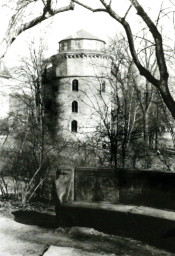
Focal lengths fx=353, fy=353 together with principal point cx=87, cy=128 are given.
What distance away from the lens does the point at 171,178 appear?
7.35 m

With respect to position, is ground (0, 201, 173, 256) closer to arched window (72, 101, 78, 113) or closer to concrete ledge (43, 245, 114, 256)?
concrete ledge (43, 245, 114, 256)

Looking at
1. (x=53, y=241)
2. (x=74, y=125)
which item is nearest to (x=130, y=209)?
(x=53, y=241)

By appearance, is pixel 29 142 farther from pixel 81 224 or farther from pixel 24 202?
pixel 81 224

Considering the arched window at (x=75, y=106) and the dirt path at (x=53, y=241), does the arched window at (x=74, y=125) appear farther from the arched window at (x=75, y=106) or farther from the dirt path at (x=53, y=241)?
the dirt path at (x=53, y=241)

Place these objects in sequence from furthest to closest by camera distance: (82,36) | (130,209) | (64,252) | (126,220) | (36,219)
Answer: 1. (82,36)
2. (36,219)
3. (130,209)
4. (126,220)
5. (64,252)

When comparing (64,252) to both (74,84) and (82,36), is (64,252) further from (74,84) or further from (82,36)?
(82,36)

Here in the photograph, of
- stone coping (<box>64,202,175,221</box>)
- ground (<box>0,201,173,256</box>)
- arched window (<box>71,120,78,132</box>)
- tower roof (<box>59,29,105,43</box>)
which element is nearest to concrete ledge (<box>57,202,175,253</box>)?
stone coping (<box>64,202,175,221</box>)

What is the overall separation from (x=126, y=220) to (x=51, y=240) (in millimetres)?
1472

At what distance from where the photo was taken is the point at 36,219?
8.01 m

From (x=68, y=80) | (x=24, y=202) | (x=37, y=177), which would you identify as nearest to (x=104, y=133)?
(x=37, y=177)

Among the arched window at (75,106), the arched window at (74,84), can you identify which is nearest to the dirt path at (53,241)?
the arched window at (75,106)

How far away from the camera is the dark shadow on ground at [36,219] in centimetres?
762

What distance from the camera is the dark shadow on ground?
7617 millimetres

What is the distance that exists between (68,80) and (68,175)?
150 feet
